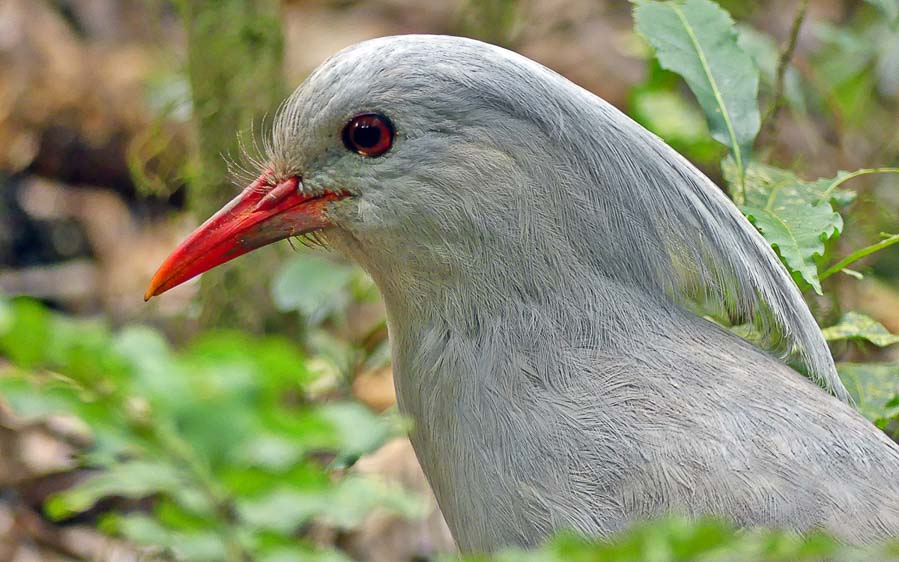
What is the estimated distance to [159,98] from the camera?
582 cm

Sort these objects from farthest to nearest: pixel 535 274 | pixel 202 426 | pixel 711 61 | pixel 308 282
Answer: pixel 308 282, pixel 711 61, pixel 535 274, pixel 202 426

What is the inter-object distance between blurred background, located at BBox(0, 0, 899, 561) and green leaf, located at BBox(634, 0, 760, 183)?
1.96 ft

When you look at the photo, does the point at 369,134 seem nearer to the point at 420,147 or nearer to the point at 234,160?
the point at 420,147

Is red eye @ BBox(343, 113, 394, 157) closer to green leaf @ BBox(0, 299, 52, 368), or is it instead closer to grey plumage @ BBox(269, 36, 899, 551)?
grey plumage @ BBox(269, 36, 899, 551)

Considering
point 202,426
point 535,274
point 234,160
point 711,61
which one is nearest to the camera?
point 202,426

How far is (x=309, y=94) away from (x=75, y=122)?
398cm

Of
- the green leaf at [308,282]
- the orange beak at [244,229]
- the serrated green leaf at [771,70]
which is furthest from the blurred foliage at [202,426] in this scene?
the serrated green leaf at [771,70]

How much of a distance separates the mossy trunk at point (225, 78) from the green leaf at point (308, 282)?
422 millimetres

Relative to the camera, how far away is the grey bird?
7.92 ft

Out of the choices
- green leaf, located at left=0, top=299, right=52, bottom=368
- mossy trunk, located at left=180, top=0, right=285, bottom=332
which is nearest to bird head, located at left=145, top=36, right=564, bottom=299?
→ green leaf, located at left=0, top=299, right=52, bottom=368

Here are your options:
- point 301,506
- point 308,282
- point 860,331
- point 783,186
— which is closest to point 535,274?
point 783,186

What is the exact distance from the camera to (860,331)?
288cm

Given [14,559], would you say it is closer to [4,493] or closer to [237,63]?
[4,493]

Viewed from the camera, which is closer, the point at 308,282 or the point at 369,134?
the point at 369,134
